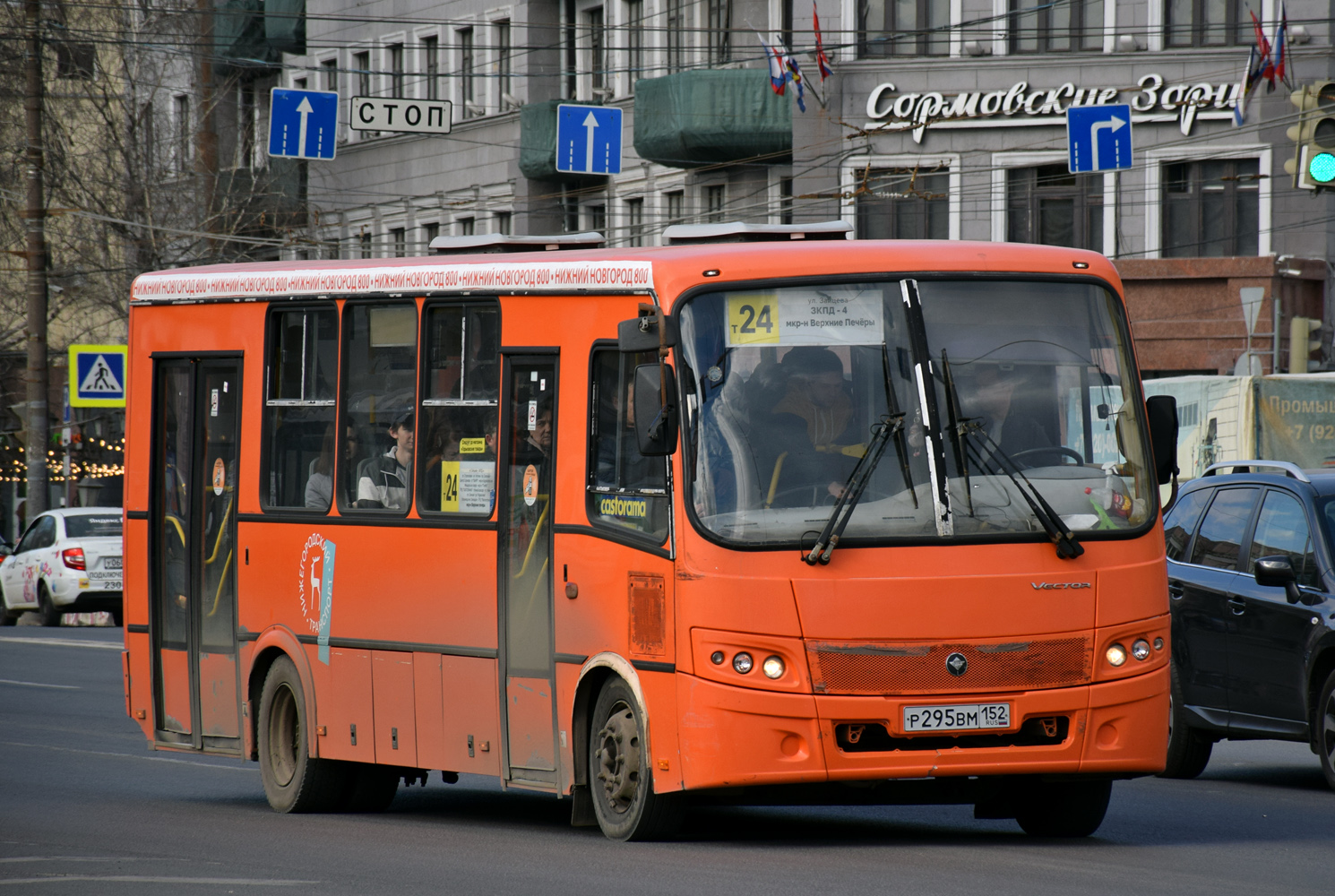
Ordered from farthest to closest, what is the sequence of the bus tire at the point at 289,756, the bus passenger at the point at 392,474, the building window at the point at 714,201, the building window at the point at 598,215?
the building window at the point at 598,215 < the building window at the point at 714,201 < the bus tire at the point at 289,756 < the bus passenger at the point at 392,474

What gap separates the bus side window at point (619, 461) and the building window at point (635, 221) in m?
32.3

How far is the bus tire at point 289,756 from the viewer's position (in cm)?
1261

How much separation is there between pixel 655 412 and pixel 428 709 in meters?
2.65

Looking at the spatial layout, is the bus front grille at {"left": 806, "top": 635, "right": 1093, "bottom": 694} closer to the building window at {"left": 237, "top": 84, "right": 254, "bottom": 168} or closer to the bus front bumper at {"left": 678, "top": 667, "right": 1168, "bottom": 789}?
the bus front bumper at {"left": 678, "top": 667, "right": 1168, "bottom": 789}

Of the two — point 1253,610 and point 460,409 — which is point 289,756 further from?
point 1253,610

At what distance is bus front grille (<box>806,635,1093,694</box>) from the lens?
31.0 feet

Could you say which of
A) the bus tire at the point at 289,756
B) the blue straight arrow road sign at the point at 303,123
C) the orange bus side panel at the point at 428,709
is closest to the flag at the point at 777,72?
the blue straight arrow road sign at the point at 303,123

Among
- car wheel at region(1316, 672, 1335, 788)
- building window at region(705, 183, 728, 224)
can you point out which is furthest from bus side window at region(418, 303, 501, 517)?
building window at region(705, 183, 728, 224)

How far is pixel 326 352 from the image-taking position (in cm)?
1255

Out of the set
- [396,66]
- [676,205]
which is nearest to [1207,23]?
[676,205]

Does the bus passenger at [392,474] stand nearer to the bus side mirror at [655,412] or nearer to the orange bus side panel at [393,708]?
the orange bus side panel at [393,708]

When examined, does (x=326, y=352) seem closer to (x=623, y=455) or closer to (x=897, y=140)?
(x=623, y=455)

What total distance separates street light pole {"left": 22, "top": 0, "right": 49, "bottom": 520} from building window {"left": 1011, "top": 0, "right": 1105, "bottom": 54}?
15381mm

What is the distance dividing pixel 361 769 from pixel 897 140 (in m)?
26.8
